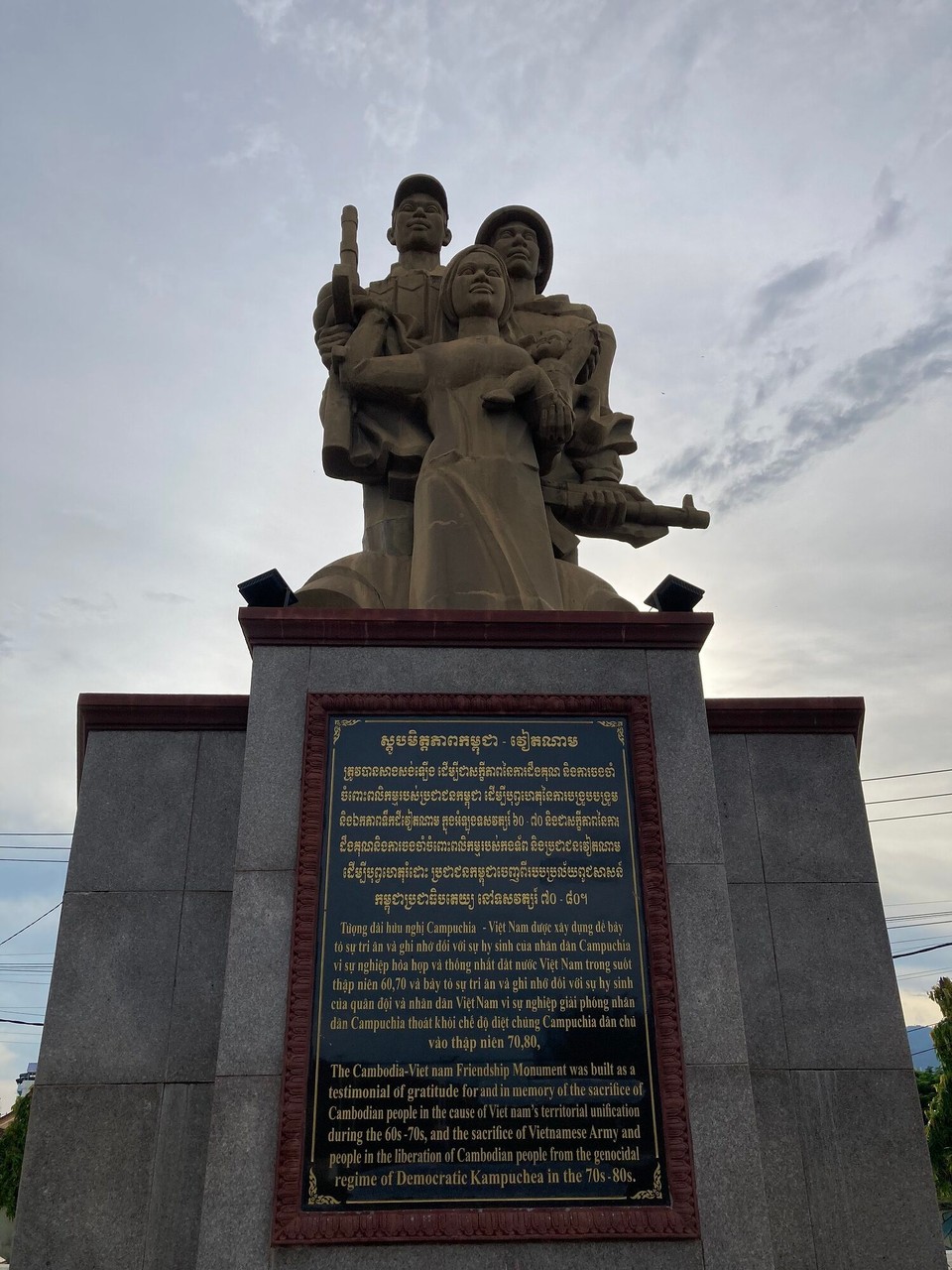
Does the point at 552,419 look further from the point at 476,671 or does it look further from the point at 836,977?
the point at 836,977

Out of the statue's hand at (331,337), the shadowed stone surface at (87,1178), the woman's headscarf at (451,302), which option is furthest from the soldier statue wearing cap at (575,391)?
the shadowed stone surface at (87,1178)

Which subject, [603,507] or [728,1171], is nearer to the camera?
[728,1171]

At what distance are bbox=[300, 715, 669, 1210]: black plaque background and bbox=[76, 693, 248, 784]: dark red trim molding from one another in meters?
1.02

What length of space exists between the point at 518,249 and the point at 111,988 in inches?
328

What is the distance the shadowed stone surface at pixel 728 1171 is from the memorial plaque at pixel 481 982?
0.09m

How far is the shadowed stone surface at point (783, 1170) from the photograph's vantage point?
16.4ft

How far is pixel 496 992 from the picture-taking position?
4832mm

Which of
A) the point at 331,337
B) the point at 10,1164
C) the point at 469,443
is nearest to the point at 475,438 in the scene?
the point at 469,443

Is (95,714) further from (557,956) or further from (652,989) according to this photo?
(652,989)

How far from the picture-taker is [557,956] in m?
4.94

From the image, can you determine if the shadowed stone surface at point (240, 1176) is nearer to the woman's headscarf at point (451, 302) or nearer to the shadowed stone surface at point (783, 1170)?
the shadowed stone surface at point (783, 1170)

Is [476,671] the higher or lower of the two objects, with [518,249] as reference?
lower

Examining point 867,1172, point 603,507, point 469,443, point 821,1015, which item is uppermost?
point 603,507

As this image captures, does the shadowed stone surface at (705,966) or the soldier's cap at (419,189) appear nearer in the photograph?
the shadowed stone surface at (705,966)
